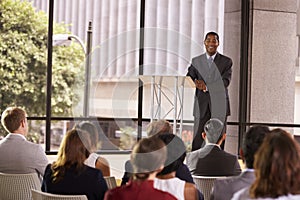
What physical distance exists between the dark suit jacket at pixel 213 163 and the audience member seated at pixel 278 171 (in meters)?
2.14

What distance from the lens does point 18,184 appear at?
425cm

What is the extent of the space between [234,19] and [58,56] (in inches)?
506

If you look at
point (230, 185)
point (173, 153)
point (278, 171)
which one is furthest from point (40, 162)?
point (278, 171)

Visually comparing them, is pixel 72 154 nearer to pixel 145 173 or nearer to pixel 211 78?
pixel 145 173

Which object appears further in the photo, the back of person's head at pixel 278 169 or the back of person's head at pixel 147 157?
the back of person's head at pixel 147 157

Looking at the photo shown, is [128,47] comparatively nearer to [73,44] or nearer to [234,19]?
[234,19]

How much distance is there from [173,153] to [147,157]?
43cm

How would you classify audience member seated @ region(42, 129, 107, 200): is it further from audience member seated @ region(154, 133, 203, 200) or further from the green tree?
the green tree

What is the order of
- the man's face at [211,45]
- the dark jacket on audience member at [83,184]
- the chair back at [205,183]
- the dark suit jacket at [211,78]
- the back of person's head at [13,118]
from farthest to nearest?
the dark suit jacket at [211,78], the man's face at [211,45], the back of person's head at [13,118], the chair back at [205,183], the dark jacket on audience member at [83,184]

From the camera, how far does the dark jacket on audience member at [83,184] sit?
3.79m

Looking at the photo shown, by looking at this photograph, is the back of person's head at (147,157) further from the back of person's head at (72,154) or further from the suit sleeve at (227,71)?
the suit sleeve at (227,71)

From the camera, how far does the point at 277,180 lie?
2762 millimetres

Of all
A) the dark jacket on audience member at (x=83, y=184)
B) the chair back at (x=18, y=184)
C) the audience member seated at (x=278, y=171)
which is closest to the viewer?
the audience member seated at (x=278, y=171)

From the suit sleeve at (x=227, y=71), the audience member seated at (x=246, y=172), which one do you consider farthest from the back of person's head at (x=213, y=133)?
the suit sleeve at (x=227, y=71)
